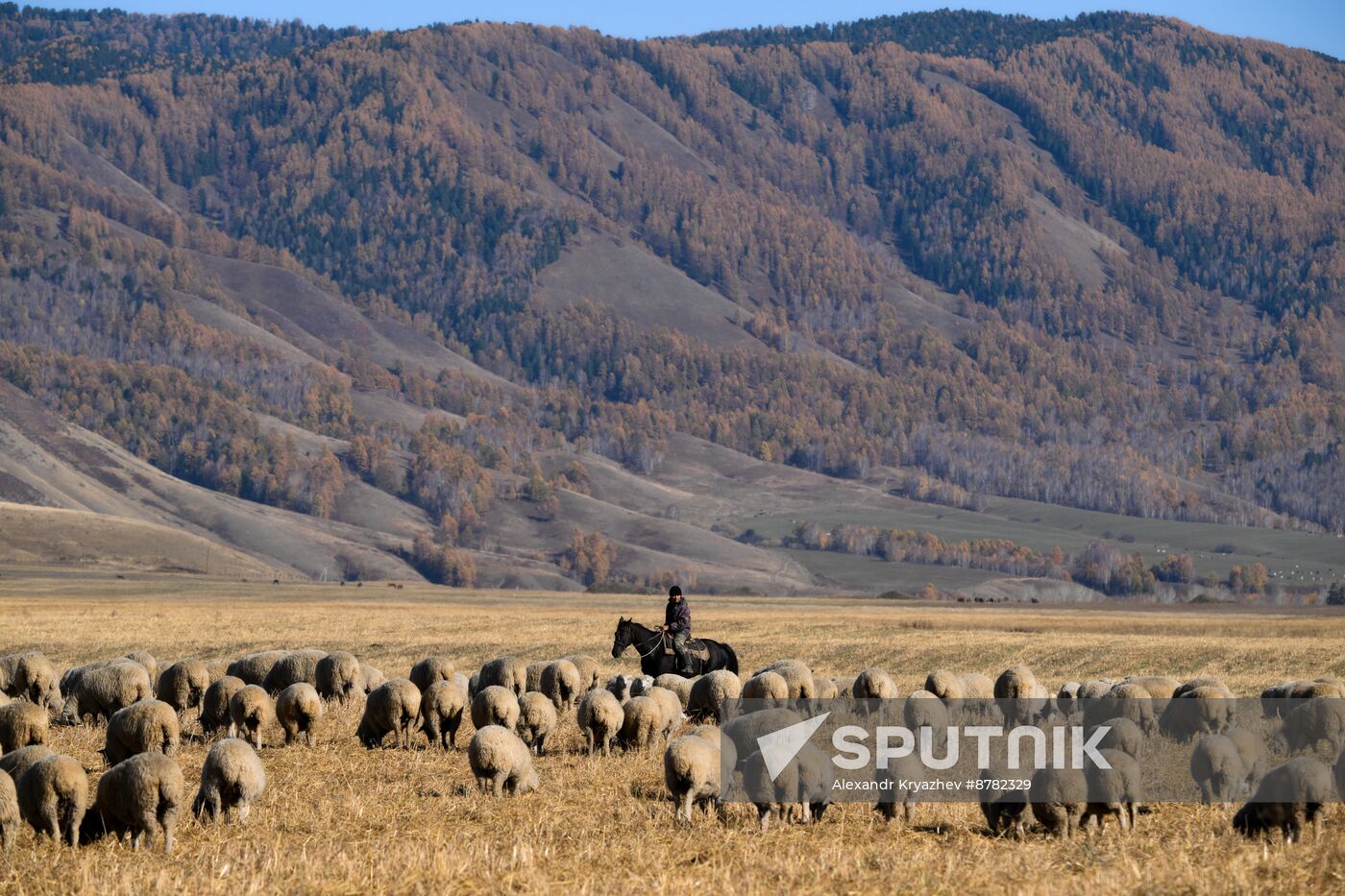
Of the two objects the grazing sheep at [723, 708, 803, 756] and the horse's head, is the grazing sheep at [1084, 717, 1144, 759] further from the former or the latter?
the horse's head

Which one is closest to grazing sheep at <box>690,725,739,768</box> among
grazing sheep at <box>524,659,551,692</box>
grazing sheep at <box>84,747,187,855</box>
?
grazing sheep at <box>84,747,187,855</box>

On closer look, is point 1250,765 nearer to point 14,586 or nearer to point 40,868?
point 40,868

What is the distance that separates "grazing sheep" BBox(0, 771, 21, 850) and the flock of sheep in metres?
0.02

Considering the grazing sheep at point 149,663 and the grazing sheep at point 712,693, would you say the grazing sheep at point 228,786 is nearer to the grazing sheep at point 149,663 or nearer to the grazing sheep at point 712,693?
the grazing sheep at point 712,693

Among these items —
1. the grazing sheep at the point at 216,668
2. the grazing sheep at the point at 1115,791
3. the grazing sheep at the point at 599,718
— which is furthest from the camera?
the grazing sheep at the point at 216,668

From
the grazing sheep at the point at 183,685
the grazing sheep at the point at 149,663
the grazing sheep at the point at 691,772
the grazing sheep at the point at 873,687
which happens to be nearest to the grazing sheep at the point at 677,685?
the grazing sheep at the point at 873,687

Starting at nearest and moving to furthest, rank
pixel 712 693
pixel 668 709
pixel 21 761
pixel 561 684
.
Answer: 1. pixel 21 761
2. pixel 668 709
3. pixel 712 693
4. pixel 561 684

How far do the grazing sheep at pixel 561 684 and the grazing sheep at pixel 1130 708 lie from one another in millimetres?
9781

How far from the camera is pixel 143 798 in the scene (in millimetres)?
17359

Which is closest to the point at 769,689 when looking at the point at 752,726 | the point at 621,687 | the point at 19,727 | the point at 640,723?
the point at 640,723

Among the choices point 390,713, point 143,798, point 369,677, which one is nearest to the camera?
point 143,798

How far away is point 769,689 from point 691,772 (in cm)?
871

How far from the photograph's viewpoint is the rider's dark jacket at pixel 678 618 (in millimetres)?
33125

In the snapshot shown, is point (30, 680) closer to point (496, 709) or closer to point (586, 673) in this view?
point (586, 673)
